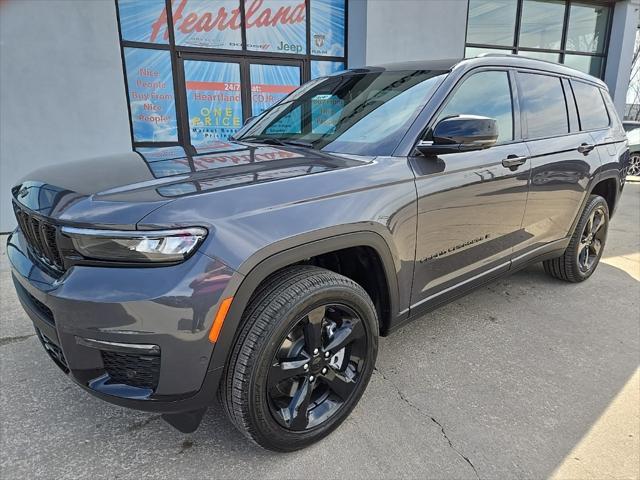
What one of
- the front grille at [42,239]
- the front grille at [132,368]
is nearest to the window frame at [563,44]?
the front grille at [42,239]

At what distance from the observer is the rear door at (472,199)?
2441 millimetres

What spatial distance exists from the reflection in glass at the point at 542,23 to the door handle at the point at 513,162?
996cm

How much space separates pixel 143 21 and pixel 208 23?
1019 millimetres

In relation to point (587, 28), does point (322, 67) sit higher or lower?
lower

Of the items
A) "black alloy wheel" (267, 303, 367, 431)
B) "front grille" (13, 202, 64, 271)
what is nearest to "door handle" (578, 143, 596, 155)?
"black alloy wheel" (267, 303, 367, 431)

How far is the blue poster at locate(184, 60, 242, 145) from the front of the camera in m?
7.49

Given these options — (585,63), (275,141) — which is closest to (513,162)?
(275,141)

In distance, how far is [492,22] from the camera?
1062 cm

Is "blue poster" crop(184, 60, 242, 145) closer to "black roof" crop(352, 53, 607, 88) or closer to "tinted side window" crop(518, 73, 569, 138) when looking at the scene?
"black roof" crop(352, 53, 607, 88)

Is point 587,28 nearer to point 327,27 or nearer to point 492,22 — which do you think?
point 492,22

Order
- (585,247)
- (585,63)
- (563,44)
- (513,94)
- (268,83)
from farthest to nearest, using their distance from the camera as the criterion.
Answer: (585,63) → (563,44) → (268,83) → (585,247) → (513,94)

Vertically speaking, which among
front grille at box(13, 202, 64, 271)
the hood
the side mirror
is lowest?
front grille at box(13, 202, 64, 271)

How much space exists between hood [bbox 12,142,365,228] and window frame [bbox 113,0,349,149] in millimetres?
4359

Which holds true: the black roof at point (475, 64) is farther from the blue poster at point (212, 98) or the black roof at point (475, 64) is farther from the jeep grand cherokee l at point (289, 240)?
the blue poster at point (212, 98)
